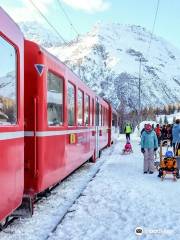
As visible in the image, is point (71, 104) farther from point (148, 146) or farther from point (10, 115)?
point (10, 115)

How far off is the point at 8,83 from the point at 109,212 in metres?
3.23

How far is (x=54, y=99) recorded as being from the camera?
927 centimetres

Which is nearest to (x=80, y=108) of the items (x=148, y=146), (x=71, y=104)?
(x=71, y=104)

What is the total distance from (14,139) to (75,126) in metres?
5.63

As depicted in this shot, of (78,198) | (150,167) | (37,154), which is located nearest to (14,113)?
(37,154)

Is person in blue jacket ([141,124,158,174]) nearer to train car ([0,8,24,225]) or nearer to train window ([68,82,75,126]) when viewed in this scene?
train window ([68,82,75,126])

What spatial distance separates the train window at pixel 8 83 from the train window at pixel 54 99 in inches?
74.8

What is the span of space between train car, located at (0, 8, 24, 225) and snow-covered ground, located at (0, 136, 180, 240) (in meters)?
0.85

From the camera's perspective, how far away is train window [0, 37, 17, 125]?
6188mm

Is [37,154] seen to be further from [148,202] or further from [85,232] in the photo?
Result: [148,202]

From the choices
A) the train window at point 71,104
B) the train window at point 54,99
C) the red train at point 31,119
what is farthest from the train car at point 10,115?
the train window at point 71,104

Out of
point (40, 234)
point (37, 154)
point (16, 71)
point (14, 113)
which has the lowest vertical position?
point (40, 234)

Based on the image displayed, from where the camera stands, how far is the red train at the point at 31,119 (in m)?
6.28

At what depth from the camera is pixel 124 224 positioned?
305 inches
